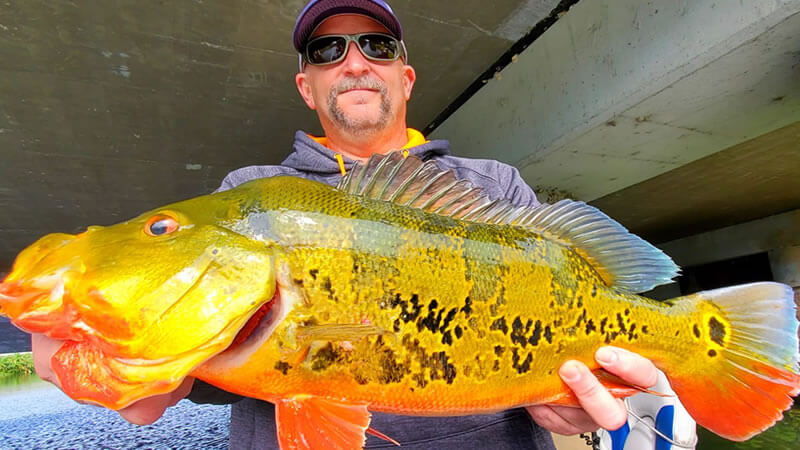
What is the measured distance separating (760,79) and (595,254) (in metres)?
3.71

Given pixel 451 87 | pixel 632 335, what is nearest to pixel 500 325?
pixel 632 335

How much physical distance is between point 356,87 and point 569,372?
1717 millimetres

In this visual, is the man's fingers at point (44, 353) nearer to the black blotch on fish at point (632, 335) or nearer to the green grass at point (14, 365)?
the black blotch on fish at point (632, 335)

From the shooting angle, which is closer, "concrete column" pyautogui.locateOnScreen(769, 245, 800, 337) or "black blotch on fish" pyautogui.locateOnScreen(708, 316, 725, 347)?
"black blotch on fish" pyautogui.locateOnScreen(708, 316, 725, 347)

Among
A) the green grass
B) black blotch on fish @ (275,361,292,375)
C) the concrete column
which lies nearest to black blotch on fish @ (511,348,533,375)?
black blotch on fish @ (275,361,292,375)

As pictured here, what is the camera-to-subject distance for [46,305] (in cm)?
92

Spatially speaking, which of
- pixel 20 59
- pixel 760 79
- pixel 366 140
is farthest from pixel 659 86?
pixel 20 59

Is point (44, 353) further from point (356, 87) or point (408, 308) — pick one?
point (356, 87)

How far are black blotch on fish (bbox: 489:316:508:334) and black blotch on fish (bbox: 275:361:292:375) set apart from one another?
0.52 m

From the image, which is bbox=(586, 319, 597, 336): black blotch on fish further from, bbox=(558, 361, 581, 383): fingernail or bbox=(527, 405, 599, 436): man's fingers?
bbox=(527, 405, 599, 436): man's fingers

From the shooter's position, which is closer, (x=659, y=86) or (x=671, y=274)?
(x=671, y=274)

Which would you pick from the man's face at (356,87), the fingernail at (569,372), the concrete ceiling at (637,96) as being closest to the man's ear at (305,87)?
the man's face at (356,87)

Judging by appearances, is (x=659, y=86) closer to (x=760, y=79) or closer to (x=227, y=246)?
(x=760, y=79)

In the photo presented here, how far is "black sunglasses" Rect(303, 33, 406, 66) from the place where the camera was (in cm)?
241
